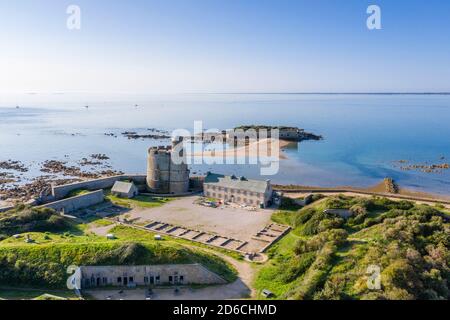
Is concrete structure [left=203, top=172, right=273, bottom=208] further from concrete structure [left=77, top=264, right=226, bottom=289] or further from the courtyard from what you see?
concrete structure [left=77, top=264, right=226, bottom=289]

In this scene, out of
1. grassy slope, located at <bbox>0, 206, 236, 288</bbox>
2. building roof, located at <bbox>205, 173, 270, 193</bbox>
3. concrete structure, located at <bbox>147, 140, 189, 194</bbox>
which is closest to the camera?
grassy slope, located at <bbox>0, 206, 236, 288</bbox>

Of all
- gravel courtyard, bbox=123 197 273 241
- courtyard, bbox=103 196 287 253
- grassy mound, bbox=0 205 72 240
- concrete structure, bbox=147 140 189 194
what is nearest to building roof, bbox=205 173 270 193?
courtyard, bbox=103 196 287 253

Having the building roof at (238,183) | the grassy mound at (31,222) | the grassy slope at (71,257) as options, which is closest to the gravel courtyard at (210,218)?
the building roof at (238,183)

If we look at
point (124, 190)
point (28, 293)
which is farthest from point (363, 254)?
point (124, 190)

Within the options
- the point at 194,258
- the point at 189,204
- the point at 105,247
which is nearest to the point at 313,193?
the point at 189,204

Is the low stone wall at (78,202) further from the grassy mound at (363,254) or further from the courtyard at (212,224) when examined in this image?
the grassy mound at (363,254)
